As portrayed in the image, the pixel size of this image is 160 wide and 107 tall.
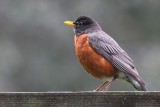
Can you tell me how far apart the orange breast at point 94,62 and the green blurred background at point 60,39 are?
3.75m

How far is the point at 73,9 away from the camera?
12.3 m

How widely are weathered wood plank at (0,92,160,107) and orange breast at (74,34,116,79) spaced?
1.92 metres

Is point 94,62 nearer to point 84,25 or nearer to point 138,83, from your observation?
point 138,83

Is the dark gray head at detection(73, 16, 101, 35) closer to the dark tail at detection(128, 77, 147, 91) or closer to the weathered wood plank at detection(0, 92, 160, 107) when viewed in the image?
the dark tail at detection(128, 77, 147, 91)

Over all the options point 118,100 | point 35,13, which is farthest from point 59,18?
point 118,100

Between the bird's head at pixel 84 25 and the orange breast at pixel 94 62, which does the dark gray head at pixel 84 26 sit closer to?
the bird's head at pixel 84 25

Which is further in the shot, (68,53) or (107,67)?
(68,53)

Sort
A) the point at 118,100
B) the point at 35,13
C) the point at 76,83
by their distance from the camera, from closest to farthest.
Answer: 1. the point at 118,100
2. the point at 76,83
3. the point at 35,13

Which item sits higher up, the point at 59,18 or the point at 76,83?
the point at 59,18

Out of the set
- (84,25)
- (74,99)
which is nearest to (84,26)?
(84,25)

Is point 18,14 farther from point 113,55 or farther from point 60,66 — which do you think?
point 113,55

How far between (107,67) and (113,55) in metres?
0.23

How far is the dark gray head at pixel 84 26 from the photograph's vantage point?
6.71 meters

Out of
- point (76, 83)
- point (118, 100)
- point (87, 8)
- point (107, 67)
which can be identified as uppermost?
point (118, 100)
